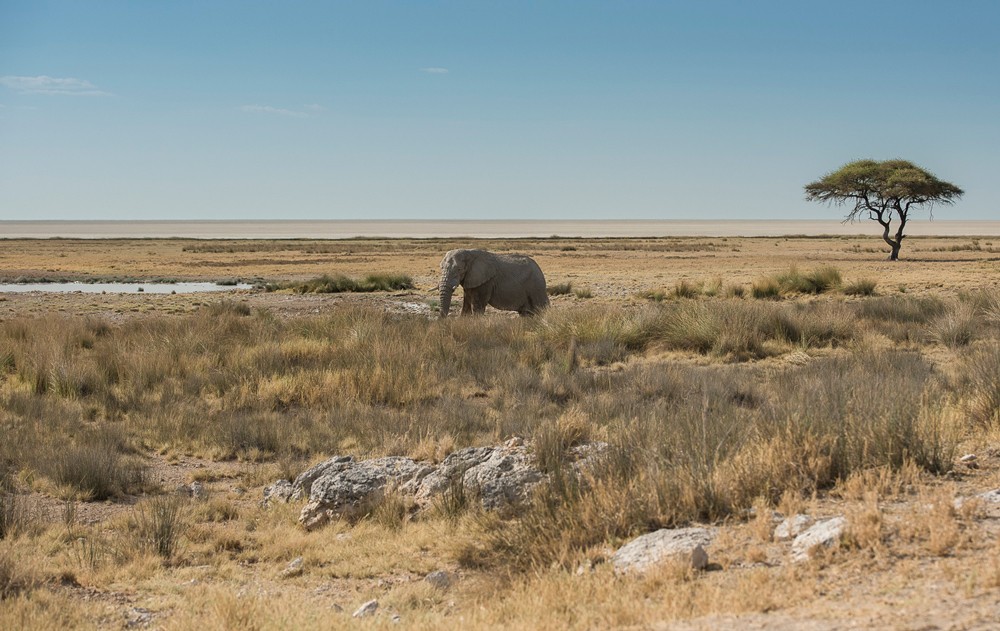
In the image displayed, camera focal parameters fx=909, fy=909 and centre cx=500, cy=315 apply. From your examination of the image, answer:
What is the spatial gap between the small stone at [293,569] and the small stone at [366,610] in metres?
1.05

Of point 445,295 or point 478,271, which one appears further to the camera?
point 445,295

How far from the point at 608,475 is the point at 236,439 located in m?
5.32

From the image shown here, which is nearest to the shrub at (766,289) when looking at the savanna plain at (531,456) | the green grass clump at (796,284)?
the green grass clump at (796,284)

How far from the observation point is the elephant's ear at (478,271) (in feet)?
64.8

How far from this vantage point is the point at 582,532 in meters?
5.79

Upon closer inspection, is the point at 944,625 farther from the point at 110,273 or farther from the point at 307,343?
the point at 110,273

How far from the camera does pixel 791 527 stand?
5.29 m

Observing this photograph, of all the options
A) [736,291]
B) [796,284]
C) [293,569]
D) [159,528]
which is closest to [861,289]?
[796,284]

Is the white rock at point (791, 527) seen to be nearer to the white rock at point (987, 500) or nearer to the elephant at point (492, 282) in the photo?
the white rock at point (987, 500)

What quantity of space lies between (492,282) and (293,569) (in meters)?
13.9

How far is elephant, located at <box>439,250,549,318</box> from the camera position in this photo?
1980 cm

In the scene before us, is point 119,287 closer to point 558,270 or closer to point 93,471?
point 558,270

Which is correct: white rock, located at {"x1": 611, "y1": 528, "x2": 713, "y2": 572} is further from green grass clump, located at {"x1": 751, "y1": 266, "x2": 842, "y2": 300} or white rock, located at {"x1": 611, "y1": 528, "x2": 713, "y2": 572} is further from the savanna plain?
green grass clump, located at {"x1": 751, "y1": 266, "x2": 842, "y2": 300}

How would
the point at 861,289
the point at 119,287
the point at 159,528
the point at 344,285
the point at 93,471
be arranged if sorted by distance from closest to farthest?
the point at 159,528 < the point at 93,471 < the point at 861,289 < the point at 344,285 < the point at 119,287
